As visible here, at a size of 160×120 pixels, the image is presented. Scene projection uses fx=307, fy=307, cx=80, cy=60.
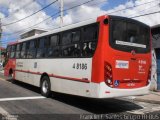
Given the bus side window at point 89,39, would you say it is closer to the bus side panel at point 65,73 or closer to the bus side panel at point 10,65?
the bus side panel at point 65,73

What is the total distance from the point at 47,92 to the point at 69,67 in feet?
8.33

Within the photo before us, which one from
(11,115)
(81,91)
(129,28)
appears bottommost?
(11,115)

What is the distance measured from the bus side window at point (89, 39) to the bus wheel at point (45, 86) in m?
3.43

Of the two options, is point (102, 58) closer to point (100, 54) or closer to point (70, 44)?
point (100, 54)

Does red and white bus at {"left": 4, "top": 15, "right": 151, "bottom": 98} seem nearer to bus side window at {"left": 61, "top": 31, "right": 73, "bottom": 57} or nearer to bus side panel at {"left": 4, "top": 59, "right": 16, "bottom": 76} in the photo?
bus side window at {"left": 61, "top": 31, "right": 73, "bottom": 57}

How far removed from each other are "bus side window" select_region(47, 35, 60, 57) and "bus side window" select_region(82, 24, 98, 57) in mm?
2198

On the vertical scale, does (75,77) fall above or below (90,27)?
below

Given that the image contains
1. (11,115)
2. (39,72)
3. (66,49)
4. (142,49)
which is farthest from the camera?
(39,72)

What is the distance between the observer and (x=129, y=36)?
412 inches

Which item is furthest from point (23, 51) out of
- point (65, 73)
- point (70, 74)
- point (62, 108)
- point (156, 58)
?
point (156, 58)

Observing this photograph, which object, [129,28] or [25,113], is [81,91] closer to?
[25,113]

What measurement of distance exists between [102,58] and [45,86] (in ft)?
16.1

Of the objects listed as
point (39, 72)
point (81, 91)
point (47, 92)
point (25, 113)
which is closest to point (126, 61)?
point (81, 91)

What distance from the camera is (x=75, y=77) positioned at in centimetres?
1095
